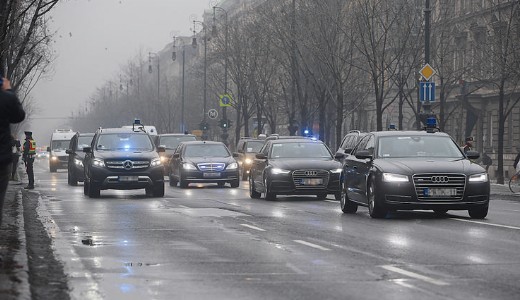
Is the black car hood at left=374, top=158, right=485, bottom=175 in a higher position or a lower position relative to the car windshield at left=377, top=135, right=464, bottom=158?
lower

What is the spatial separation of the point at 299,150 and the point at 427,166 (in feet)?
35.0

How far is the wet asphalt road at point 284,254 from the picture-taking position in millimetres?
10516

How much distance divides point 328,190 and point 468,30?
37312 mm

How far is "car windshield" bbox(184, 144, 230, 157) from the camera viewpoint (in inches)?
1582

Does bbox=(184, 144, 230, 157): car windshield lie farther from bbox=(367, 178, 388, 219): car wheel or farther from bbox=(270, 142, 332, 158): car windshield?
bbox=(367, 178, 388, 219): car wheel

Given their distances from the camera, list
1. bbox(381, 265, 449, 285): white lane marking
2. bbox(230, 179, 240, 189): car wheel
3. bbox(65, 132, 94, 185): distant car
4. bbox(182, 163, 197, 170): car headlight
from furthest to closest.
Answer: bbox(65, 132, 94, 185): distant car → bbox(230, 179, 240, 189): car wheel → bbox(182, 163, 197, 170): car headlight → bbox(381, 265, 449, 285): white lane marking

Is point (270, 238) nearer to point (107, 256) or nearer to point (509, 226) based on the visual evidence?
point (107, 256)

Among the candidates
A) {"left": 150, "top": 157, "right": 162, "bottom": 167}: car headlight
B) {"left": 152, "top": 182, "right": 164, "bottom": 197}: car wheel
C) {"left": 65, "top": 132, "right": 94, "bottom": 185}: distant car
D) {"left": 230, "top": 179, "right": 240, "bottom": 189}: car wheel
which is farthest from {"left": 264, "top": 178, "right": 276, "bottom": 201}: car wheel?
{"left": 65, "top": 132, "right": 94, "bottom": 185}: distant car

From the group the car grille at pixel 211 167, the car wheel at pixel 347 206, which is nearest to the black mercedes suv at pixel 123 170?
the car grille at pixel 211 167

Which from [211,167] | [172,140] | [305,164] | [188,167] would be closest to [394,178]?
[305,164]

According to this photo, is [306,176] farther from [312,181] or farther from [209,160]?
[209,160]

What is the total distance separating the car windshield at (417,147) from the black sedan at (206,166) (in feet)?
56.9

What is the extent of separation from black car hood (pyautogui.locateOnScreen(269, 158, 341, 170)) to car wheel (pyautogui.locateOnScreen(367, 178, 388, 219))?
7876 mm

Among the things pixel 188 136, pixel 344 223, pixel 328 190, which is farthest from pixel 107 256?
pixel 188 136
